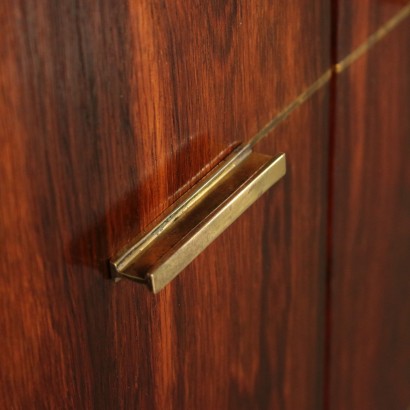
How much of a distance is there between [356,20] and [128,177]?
0.81 feet

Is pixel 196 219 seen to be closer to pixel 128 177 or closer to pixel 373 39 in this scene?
pixel 128 177

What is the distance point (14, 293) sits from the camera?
1.19ft

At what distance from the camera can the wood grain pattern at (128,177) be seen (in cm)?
35

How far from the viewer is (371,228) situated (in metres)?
0.69

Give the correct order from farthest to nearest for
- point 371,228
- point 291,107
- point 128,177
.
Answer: point 371,228, point 291,107, point 128,177

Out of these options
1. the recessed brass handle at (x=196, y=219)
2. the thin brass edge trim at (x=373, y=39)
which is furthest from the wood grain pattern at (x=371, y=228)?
the recessed brass handle at (x=196, y=219)

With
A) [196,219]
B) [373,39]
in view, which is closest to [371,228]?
[373,39]

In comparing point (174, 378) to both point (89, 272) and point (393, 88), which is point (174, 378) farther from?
point (393, 88)

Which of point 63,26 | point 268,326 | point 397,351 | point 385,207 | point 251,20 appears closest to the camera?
point 63,26

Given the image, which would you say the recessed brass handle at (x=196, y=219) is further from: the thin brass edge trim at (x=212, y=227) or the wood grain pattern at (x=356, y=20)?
the wood grain pattern at (x=356, y=20)

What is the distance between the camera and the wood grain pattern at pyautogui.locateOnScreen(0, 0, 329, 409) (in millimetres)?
353

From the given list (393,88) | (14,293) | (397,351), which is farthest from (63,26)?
(397,351)

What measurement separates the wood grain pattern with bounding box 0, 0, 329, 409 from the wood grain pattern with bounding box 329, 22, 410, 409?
0.07 m

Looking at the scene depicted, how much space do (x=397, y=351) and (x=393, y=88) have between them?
30cm
